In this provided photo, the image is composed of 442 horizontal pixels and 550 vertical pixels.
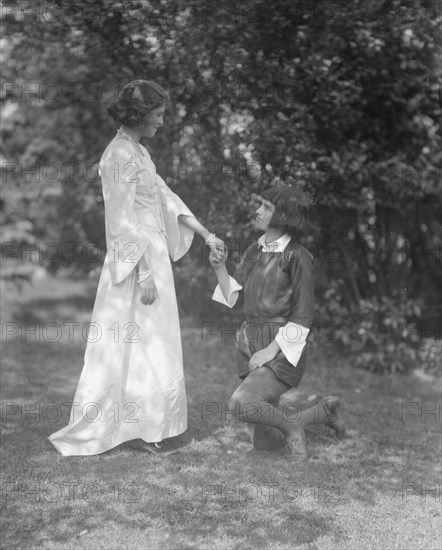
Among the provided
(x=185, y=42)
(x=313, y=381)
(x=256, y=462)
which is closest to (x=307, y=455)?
(x=256, y=462)

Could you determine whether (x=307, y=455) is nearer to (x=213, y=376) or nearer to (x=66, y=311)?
(x=213, y=376)

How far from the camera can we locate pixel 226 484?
388 centimetres

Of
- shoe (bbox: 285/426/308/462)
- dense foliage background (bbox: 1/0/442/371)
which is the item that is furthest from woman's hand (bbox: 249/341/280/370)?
dense foliage background (bbox: 1/0/442/371)

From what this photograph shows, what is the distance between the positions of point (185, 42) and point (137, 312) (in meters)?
2.34

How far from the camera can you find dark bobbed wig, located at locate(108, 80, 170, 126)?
4164 mm

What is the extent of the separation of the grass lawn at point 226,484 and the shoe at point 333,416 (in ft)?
0.27

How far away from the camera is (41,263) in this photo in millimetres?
11102

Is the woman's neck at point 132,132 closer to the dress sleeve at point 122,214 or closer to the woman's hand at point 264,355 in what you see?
the dress sleeve at point 122,214

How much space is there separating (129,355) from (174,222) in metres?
0.85

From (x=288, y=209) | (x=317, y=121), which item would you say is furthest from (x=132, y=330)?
(x=317, y=121)

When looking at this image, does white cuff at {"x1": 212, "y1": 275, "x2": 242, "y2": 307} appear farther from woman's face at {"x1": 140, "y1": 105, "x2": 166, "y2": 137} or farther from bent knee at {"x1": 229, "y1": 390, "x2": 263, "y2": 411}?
woman's face at {"x1": 140, "y1": 105, "x2": 166, "y2": 137}

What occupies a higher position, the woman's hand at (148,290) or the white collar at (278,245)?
the white collar at (278,245)

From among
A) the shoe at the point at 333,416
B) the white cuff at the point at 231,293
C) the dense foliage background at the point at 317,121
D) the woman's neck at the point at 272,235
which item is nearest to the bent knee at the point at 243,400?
the white cuff at the point at 231,293

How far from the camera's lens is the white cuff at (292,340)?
406 centimetres
